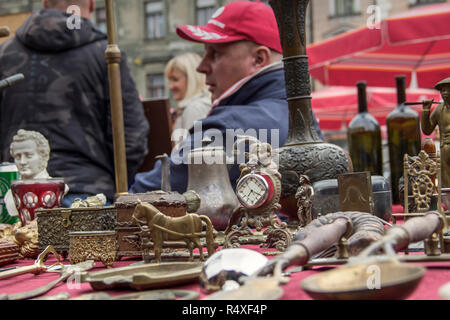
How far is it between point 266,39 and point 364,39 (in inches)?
73.3

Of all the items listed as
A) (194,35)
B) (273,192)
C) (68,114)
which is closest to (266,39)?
(194,35)

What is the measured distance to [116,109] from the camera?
1.73 m

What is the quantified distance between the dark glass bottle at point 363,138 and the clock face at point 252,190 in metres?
1.26

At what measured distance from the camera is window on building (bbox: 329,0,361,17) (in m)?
16.3

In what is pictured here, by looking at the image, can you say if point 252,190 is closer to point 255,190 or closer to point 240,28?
point 255,190

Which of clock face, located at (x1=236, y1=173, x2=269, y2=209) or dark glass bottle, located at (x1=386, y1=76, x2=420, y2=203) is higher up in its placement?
dark glass bottle, located at (x1=386, y1=76, x2=420, y2=203)

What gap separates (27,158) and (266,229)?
0.93m

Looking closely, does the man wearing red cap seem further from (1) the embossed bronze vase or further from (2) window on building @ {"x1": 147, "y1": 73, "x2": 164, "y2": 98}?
(2) window on building @ {"x1": 147, "y1": 73, "x2": 164, "y2": 98}

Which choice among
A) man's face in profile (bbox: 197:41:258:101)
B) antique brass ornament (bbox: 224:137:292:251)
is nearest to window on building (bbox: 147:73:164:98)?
man's face in profile (bbox: 197:41:258:101)

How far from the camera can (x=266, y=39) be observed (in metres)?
2.30

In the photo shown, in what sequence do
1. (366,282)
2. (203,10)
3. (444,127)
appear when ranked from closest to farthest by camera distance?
(366,282) → (444,127) → (203,10)

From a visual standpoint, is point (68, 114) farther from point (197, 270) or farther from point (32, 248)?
point (197, 270)

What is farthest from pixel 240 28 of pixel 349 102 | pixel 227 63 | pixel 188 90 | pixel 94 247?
pixel 349 102

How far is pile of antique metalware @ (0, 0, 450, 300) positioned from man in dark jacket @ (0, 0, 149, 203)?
37.3 inches
